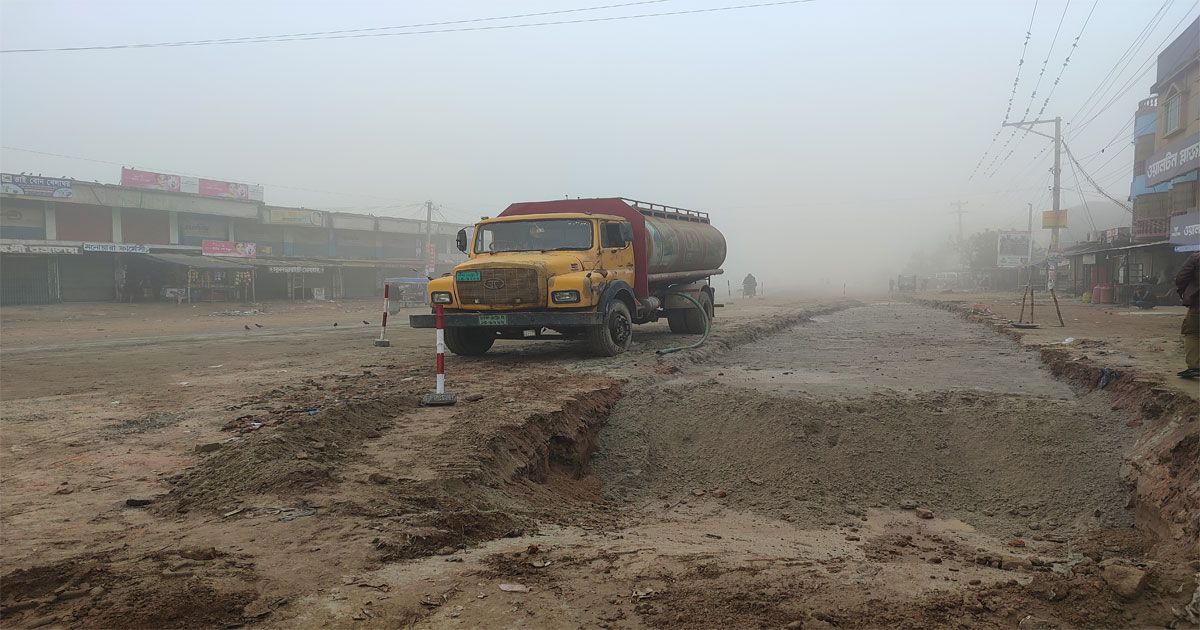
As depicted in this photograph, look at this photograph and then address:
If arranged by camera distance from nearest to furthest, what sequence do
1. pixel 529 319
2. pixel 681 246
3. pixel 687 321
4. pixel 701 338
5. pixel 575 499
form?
pixel 575 499
pixel 529 319
pixel 701 338
pixel 681 246
pixel 687 321

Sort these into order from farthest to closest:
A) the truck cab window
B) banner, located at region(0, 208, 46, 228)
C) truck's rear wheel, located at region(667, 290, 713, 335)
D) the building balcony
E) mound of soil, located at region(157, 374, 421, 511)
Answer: banner, located at region(0, 208, 46, 228) → the building balcony → truck's rear wheel, located at region(667, 290, 713, 335) → the truck cab window → mound of soil, located at region(157, 374, 421, 511)

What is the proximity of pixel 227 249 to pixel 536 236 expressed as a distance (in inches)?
1514

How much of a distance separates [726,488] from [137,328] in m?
23.9

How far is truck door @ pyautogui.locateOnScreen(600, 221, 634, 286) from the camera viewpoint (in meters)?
11.6

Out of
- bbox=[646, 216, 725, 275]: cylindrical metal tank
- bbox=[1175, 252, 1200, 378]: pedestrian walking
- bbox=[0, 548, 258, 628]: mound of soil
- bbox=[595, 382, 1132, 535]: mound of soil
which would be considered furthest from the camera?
bbox=[646, 216, 725, 275]: cylindrical metal tank

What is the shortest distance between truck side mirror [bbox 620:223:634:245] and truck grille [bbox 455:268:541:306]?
2.30 meters

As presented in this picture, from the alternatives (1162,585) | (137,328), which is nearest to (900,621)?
(1162,585)

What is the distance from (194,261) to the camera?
122 ft

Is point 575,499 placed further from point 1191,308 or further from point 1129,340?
point 1129,340

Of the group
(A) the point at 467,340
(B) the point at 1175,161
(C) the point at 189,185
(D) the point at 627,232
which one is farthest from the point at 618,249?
(C) the point at 189,185

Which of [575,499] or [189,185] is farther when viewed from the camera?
[189,185]

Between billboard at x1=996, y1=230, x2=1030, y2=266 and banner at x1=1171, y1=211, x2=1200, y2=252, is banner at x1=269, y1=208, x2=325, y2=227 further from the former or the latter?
billboard at x1=996, y1=230, x2=1030, y2=266

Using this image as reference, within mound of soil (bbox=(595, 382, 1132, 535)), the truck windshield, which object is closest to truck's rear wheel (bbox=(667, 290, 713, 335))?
the truck windshield

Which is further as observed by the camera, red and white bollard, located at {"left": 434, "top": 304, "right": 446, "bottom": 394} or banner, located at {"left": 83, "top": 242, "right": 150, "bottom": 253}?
banner, located at {"left": 83, "top": 242, "right": 150, "bottom": 253}
